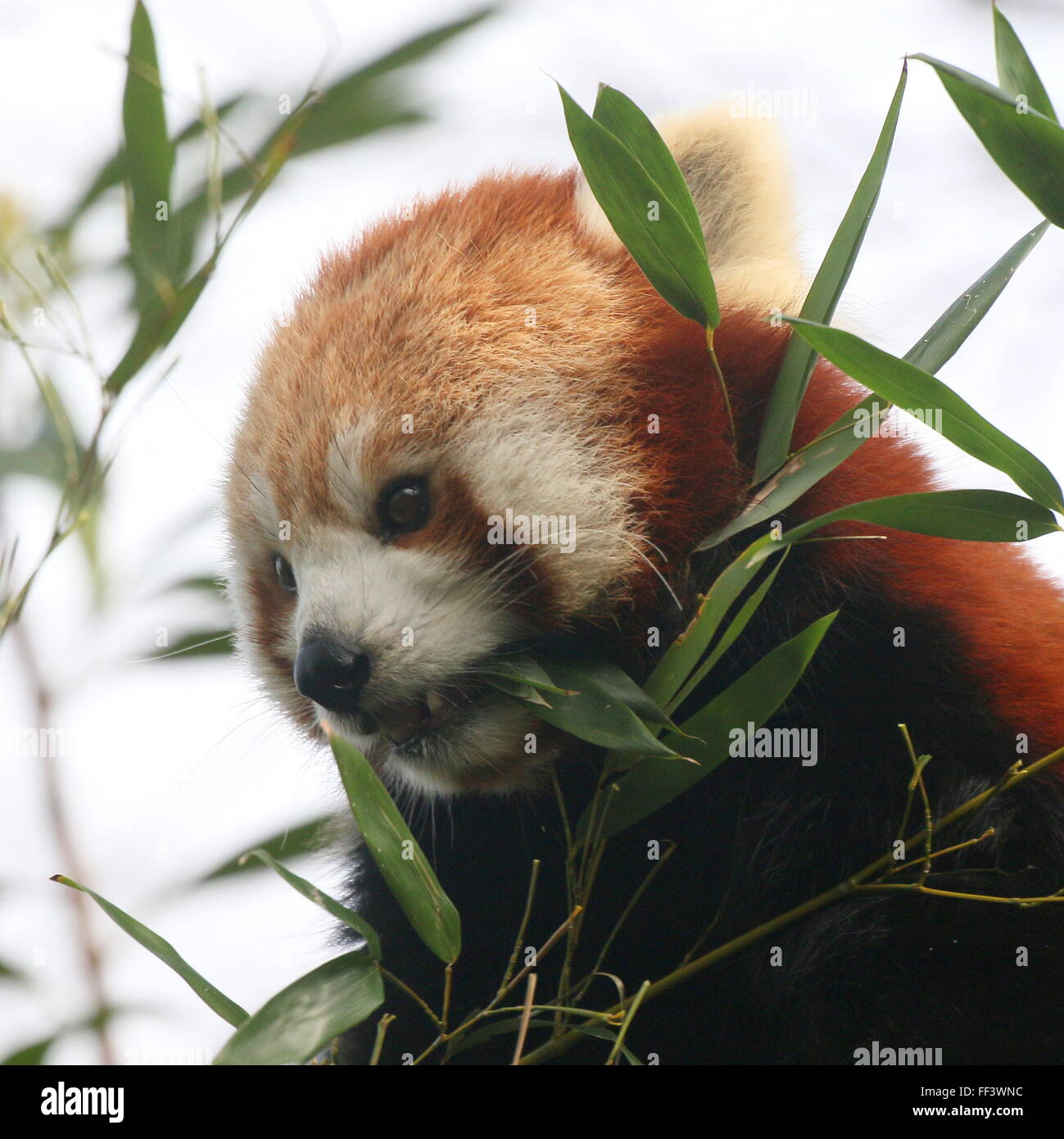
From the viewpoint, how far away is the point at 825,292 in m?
1.57

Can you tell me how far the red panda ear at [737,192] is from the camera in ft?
7.07

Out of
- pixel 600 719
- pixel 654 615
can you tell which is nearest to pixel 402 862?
pixel 600 719

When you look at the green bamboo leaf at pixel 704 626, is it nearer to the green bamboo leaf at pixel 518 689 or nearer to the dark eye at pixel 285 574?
the green bamboo leaf at pixel 518 689

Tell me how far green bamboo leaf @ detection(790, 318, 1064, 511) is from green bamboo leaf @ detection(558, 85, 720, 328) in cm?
21

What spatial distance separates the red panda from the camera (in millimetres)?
1718

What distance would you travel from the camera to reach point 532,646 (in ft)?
6.26

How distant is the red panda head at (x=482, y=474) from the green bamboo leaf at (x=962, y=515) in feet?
1.41

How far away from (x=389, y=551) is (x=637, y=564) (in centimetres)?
40

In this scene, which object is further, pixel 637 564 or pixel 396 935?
pixel 396 935

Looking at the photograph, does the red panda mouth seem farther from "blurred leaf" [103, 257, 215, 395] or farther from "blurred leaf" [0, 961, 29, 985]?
"blurred leaf" [0, 961, 29, 985]

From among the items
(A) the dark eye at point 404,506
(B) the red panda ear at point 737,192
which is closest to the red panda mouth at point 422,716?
(A) the dark eye at point 404,506

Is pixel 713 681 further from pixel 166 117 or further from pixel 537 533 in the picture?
pixel 166 117

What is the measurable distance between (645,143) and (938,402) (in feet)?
1.64
